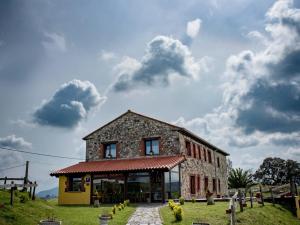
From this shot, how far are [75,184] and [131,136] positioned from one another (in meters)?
6.15

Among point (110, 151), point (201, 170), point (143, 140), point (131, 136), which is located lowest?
point (201, 170)

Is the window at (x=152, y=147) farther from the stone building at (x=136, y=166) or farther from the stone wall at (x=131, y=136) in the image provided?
the stone wall at (x=131, y=136)

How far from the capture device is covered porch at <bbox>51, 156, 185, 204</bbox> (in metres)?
22.6

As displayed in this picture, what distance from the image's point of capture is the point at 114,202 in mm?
23500

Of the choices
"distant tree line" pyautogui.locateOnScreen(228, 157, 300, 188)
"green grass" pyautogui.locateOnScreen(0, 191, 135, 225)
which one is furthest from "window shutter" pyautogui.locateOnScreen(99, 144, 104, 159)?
"distant tree line" pyautogui.locateOnScreen(228, 157, 300, 188)

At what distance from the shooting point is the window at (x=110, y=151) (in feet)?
89.8

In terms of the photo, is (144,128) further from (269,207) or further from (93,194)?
(269,207)

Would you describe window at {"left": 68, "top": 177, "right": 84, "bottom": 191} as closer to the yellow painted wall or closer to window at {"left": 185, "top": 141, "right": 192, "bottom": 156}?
the yellow painted wall

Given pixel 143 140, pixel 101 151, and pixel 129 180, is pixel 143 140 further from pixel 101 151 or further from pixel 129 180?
pixel 101 151

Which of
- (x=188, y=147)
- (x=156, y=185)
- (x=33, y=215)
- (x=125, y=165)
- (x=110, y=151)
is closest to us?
(x=33, y=215)

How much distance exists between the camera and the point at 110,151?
90.7 ft

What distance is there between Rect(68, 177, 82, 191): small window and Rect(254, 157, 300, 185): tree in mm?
47718

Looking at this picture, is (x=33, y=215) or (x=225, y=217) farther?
(x=225, y=217)

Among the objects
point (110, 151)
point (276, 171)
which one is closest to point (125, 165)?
point (110, 151)
